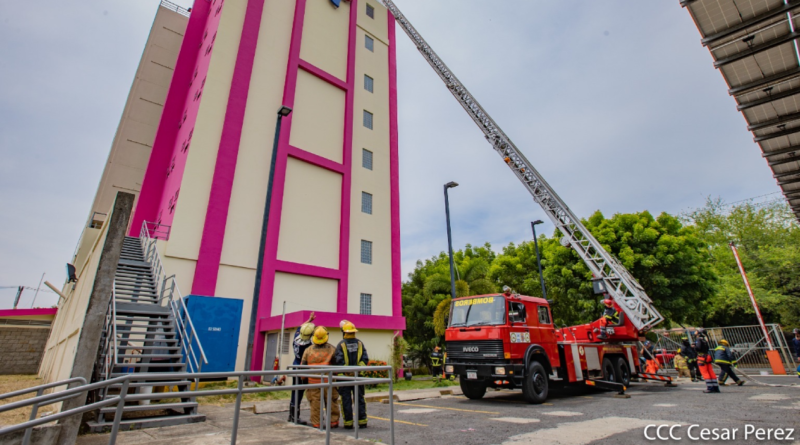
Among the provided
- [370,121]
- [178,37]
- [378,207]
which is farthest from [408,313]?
[178,37]

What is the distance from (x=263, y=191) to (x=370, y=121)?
32.8 feet

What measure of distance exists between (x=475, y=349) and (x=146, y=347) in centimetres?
759

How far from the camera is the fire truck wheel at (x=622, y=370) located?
1268cm

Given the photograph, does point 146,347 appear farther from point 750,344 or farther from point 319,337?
point 750,344

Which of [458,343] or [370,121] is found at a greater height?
[370,121]

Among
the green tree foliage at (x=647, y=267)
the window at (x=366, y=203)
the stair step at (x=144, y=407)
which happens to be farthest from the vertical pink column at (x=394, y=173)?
the stair step at (x=144, y=407)

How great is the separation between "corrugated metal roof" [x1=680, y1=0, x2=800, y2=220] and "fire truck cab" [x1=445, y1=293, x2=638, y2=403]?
21.5 feet

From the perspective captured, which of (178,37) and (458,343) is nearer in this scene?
(458,343)

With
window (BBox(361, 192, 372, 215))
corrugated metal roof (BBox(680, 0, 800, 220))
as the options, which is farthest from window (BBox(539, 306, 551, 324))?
window (BBox(361, 192, 372, 215))

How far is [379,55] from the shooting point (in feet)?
96.9

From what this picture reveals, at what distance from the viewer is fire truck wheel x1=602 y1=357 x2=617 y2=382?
39.9 feet

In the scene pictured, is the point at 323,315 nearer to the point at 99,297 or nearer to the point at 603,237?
the point at 99,297

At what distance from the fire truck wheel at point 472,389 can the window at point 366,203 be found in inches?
577

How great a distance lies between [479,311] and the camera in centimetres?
1084
